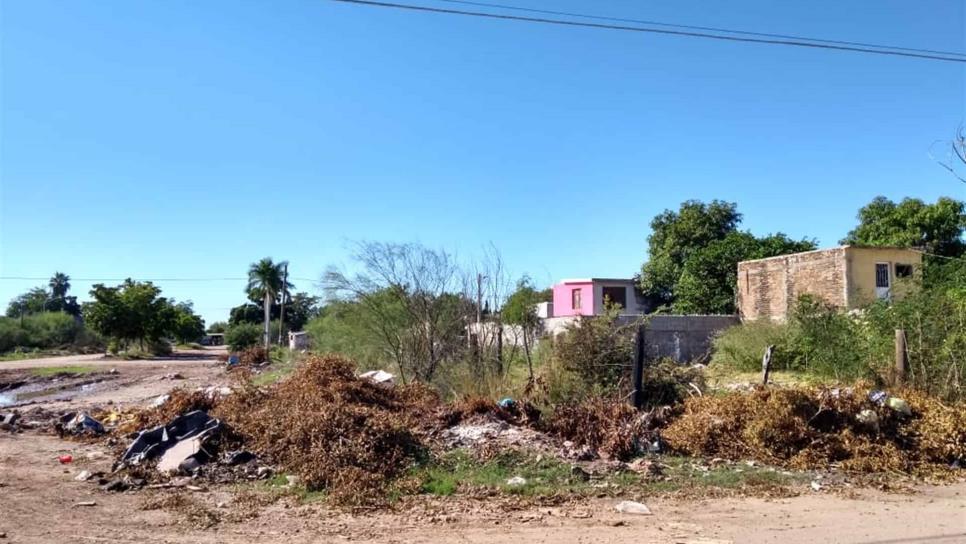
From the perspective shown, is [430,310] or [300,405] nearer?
[300,405]

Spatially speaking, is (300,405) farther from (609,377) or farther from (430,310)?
(430,310)

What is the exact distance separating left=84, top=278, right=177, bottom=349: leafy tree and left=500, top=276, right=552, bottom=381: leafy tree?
41.5 metres

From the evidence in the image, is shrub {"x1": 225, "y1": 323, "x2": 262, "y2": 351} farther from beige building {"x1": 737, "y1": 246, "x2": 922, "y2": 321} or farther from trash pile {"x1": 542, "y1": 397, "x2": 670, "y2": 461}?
trash pile {"x1": 542, "y1": 397, "x2": 670, "y2": 461}

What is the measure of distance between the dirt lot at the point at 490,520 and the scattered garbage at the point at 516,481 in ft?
2.01

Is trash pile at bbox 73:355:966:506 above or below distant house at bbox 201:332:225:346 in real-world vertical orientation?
above

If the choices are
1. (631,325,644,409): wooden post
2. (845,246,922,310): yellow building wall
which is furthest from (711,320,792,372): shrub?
(631,325,644,409): wooden post

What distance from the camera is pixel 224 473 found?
27.7 feet

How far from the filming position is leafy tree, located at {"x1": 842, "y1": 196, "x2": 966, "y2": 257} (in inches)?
1344

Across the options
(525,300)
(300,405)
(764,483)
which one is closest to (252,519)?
(300,405)

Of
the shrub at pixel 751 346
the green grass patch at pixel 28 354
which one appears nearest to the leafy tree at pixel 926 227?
the shrub at pixel 751 346

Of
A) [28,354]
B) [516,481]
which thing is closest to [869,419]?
[516,481]

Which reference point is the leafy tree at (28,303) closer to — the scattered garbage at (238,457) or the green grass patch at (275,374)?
the green grass patch at (275,374)

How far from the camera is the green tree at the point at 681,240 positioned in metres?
39.4

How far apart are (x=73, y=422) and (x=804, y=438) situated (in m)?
12.4
